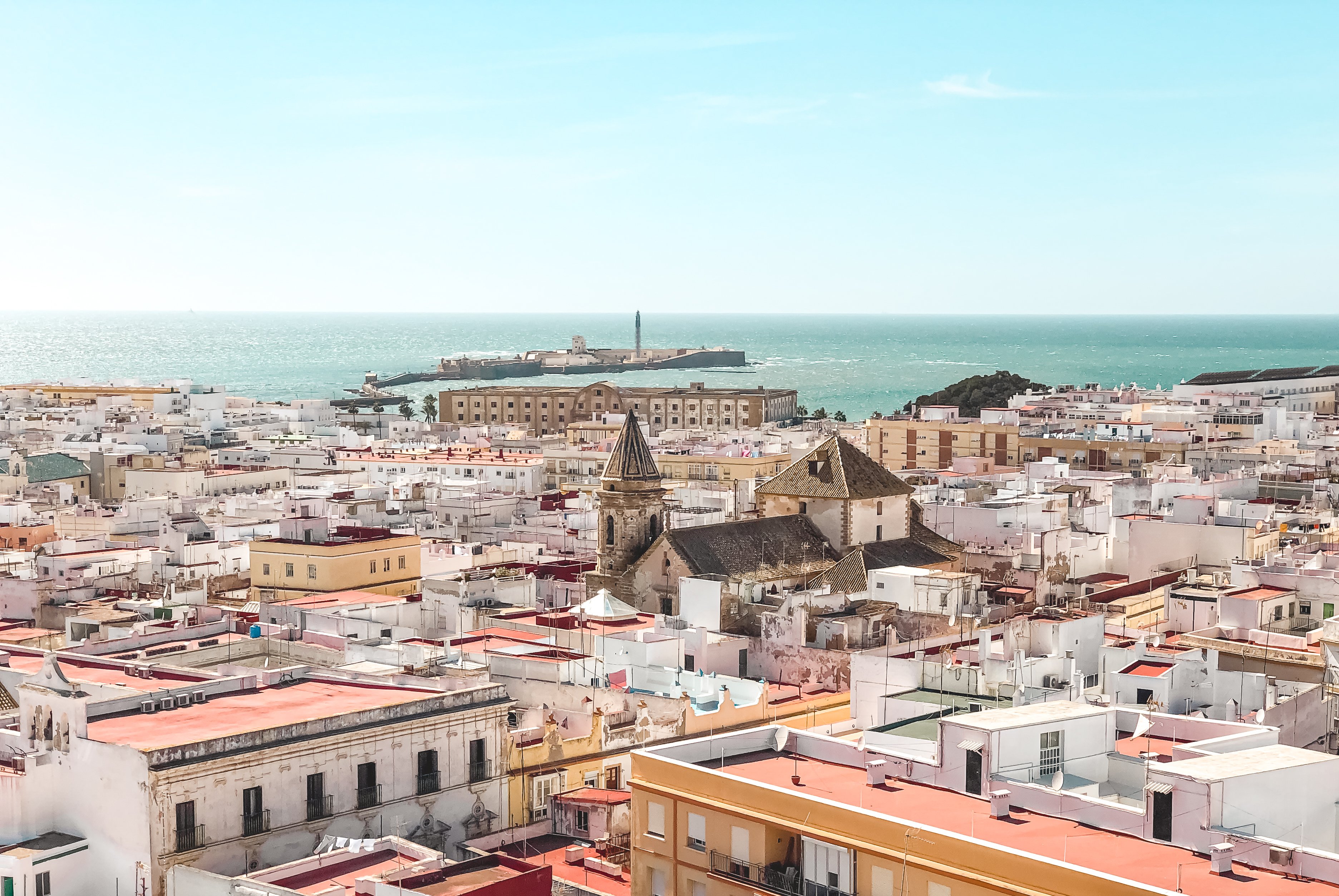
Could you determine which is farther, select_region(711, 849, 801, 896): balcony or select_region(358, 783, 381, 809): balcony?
select_region(358, 783, 381, 809): balcony

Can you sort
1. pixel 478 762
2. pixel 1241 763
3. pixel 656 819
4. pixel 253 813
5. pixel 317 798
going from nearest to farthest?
pixel 1241 763, pixel 656 819, pixel 253 813, pixel 317 798, pixel 478 762

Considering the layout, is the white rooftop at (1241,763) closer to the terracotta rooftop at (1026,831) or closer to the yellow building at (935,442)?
the terracotta rooftop at (1026,831)

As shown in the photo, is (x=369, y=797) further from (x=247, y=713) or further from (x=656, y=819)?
(x=656, y=819)

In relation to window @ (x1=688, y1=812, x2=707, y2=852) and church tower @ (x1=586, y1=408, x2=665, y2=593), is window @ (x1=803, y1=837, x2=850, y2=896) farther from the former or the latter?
church tower @ (x1=586, y1=408, x2=665, y2=593)

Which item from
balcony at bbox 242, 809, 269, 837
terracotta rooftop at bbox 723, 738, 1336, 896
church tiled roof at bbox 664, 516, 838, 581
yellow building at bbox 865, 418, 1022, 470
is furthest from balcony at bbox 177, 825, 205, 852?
yellow building at bbox 865, 418, 1022, 470

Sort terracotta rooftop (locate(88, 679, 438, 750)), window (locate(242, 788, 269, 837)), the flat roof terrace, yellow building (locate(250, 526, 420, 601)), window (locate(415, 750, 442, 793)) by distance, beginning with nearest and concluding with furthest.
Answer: the flat roof terrace
window (locate(242, 788, 269, 837))
terracotta rooftop (locate(88, 679, 438, 750))
window (locate(415, 750, 442, 793))
yellow building (locate(250, 526, 420, 601))

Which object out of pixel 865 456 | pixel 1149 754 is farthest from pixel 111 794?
pixel 865 456

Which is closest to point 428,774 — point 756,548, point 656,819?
point 656,819
